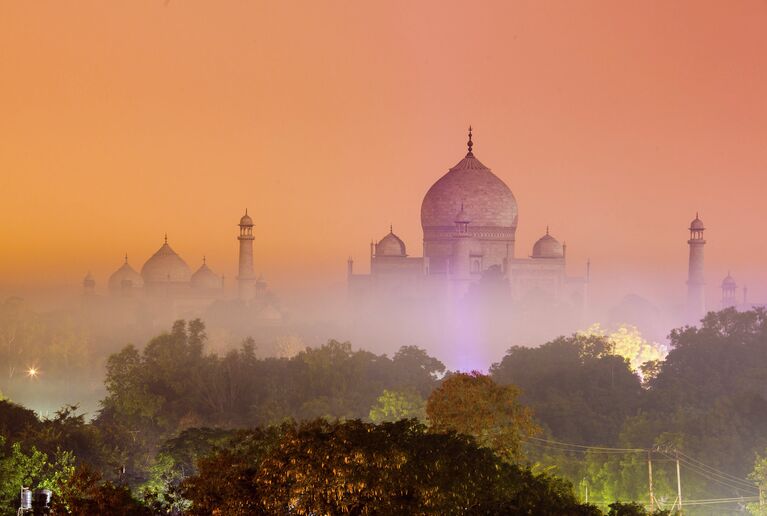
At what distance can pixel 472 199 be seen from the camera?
80.1 metres

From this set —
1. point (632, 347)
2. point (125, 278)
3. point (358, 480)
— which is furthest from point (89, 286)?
point (358, 480)

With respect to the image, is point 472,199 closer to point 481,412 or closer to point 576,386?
point 576,386

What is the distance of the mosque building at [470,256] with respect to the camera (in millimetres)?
78875

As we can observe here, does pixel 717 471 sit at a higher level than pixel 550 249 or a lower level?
lower

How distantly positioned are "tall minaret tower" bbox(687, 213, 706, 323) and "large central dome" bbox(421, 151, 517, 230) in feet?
37.2

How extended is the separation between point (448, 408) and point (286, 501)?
10.3 m

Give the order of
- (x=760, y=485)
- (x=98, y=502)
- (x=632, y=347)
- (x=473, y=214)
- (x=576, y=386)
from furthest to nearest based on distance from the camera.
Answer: (x=473, y=214) → (x=632, y=347) → (x=576, y=386) → (x=760, y=485) → (x=98, y=502)

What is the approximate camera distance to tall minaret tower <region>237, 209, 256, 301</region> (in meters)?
82.8

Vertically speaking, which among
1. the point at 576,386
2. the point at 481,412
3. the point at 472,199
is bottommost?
the point at 481,412

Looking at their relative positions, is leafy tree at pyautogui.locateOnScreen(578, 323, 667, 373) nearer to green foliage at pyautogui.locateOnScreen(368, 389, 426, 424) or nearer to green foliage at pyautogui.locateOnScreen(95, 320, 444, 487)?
green foliage at pyautogui.locateOnScreen(95, 320, 444, 487)

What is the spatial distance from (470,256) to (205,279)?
2366 cm

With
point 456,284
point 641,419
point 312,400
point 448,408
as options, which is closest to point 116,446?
point 312,400

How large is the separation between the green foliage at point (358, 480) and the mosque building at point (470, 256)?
5438 centimetres

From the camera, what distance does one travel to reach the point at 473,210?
80250 mm
